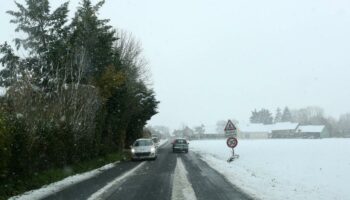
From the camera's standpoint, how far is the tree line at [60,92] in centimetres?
1834

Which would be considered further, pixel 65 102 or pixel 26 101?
pixel 65 102

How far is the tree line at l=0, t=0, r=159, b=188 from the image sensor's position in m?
18.3

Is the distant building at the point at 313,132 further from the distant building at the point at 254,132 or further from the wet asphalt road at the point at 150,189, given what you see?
the wet asphalt road at the point at 150,189

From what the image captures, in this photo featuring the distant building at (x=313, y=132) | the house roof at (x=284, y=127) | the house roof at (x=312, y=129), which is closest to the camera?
the distant building at (x=313, y=132)

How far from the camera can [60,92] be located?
28891mm

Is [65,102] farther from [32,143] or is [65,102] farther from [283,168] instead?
[283,168]

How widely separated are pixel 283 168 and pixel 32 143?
12755 millimetres

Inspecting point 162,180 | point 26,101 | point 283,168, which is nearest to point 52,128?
point 26,101

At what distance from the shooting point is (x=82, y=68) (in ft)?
112

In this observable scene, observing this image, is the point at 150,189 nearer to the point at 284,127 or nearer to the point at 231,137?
the point at 231,137

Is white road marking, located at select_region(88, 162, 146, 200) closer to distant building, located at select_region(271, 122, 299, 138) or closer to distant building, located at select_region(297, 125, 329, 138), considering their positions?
distant building, located at select_region(297, 125, 329, 138)

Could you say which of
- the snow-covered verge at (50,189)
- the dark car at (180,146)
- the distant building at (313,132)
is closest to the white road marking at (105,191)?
the snow-covered verge at (50,189)

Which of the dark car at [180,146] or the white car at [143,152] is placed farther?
the dark car at [180,146]

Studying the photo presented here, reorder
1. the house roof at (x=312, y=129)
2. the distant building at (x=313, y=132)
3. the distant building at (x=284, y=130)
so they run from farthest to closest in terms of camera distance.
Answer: the distant building at (x=284, y=130) < the house roof at (x=312, y=129) < the distant building at (x=313, y=132)
